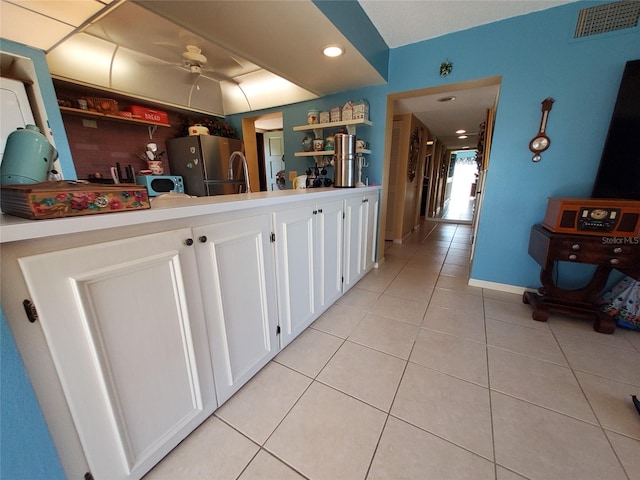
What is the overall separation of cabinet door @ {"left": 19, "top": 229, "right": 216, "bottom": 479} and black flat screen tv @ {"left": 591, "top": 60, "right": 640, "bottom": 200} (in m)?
2.85

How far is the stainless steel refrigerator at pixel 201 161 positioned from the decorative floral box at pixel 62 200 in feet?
9.00

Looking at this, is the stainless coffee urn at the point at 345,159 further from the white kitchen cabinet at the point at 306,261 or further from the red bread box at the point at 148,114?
the red bread box at the point at 148,114

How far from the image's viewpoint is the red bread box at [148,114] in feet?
9.75

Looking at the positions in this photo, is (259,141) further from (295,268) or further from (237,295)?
(237,295)

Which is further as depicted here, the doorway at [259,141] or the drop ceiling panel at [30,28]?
the doorway at [259,141]

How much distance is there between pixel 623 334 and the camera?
169 centimetres

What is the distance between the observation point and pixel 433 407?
1163 millimetres

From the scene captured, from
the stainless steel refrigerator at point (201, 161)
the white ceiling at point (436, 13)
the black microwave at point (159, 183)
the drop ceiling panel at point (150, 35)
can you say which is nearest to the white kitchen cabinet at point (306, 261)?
the white ceiling at point (436, 13)

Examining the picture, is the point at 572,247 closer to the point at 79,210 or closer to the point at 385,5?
the point at 385,5

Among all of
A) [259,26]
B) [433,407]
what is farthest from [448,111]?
[433,407]

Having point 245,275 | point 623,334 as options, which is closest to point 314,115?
point 245,275

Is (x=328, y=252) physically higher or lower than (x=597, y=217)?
lower

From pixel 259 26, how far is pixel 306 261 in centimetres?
153

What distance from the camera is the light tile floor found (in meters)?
0.93
